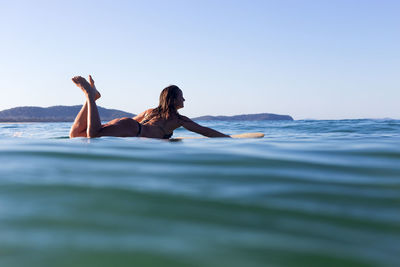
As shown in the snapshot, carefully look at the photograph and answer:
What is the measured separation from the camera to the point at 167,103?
5594 mm

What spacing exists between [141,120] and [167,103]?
73 centimetres

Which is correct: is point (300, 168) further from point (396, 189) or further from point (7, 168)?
point (7, 168)

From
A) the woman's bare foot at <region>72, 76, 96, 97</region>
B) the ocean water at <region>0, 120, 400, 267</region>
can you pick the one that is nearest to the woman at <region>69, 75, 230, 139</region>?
the woman's bare foot at <region>72, 76, 96, 97</region>

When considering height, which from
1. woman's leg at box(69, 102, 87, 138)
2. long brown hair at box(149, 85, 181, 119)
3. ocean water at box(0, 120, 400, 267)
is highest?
long brown hair at box(149, 85, 181, 119)

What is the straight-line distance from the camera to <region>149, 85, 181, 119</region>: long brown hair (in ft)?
18.3

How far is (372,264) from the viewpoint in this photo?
102 centimetres

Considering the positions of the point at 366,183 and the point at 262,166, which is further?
the point at 262,166

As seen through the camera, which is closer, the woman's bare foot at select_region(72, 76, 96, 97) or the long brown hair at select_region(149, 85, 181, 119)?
the woman's bare foot at select_region(72, 76, 96, 97)

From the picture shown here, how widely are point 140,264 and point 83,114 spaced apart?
4.68 m

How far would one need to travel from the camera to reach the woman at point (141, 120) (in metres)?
4.82

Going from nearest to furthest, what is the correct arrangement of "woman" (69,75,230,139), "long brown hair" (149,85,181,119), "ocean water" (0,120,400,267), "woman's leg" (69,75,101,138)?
"ocean water" (0,120,400,267) → "woman" (69,75,230,139) → "woman's leg" (69,75,101,138) → "long brown hair" (149,85,181,119)

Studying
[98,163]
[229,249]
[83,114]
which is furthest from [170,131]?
[229,249]

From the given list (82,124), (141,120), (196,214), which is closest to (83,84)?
(82,124)

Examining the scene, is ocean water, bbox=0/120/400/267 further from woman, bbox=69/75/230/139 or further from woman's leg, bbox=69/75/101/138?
woman's leg, bbox=69/75/101/138
